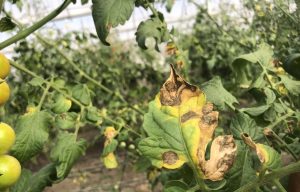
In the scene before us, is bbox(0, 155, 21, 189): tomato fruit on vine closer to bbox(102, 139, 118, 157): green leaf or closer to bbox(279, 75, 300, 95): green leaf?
bbox(279, 75, 300, 95): green leaf

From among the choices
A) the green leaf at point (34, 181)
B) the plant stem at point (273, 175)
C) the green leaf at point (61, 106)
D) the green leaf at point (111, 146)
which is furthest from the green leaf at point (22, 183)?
the plant stem at point (273, 175)

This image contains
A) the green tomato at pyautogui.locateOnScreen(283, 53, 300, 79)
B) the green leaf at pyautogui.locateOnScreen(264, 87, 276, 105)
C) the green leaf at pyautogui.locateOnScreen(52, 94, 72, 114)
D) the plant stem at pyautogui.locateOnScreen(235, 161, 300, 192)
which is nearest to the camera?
the plant stem at pyautogui.locateOnScreen(235, 161, 300, 192)

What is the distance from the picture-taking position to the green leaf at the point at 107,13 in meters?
0.80

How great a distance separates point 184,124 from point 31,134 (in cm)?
52

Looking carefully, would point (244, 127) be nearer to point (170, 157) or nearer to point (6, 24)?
point (170, 157)

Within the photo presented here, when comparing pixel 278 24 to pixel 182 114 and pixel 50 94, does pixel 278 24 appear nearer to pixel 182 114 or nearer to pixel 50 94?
pixel 50 94

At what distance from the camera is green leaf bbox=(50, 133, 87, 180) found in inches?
41.3

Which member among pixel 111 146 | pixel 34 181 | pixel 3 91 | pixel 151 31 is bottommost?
pixel 111 146

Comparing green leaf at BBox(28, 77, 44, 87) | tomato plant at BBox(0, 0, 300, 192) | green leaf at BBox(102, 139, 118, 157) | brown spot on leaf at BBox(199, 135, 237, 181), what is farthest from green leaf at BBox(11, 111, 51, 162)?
brown spot on leaf at BBox(199, 135, 237, 181)

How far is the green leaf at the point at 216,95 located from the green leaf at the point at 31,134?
343mm

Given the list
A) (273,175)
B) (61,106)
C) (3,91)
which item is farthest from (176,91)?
(61,106)

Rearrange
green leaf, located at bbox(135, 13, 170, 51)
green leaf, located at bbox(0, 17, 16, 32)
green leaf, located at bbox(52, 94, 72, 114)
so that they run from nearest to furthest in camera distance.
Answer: green leaf, located at bbox(0, 17, 16, 32) → green leaf, located at bbox(52, 94, 72, 114) → green leaf, located at bbox(135, 13, 170, 51)

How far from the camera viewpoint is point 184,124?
548 mm

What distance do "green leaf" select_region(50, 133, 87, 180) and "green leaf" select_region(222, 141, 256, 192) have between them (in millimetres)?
483
